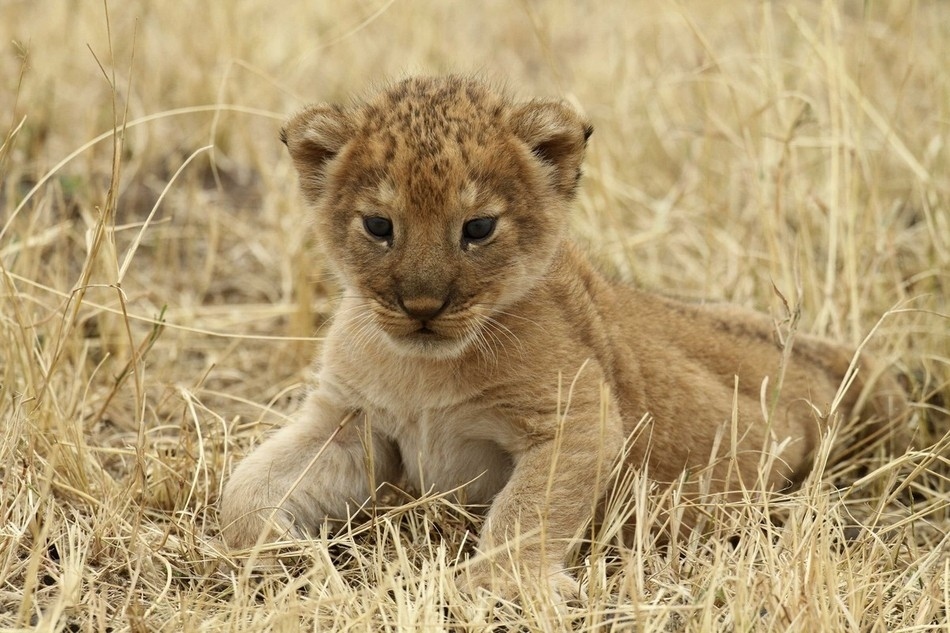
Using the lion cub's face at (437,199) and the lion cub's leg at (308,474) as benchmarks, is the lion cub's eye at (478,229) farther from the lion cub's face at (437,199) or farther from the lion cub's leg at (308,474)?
the lion cub's leg at (308,474)

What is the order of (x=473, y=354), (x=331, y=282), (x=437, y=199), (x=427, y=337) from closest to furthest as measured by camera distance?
(x=437, y=199), (x=427, y=337), (x=473, y=354), (x=331, y=282)

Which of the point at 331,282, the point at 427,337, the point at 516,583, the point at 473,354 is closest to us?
the point at 516,583

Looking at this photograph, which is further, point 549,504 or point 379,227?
point 379,227

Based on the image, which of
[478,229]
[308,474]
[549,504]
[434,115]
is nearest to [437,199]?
[478,229]

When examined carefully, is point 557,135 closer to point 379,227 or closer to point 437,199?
point 437,199

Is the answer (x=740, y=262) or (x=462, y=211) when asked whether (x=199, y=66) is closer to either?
(x=740, y=262)

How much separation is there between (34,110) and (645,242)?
4.34 m

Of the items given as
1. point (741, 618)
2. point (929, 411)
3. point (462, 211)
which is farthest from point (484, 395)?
point (929, 411)

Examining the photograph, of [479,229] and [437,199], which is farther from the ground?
[437,199]

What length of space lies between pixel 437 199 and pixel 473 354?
67 centimetres

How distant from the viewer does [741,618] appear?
369 cm

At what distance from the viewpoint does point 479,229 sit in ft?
14.2

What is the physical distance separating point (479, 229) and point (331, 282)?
2.33 meters

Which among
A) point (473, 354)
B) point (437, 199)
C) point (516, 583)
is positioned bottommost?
point (516, 583)
